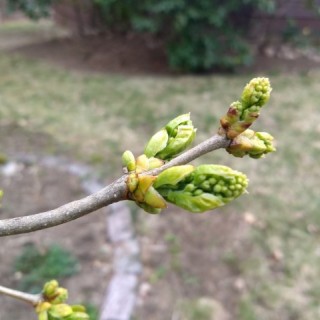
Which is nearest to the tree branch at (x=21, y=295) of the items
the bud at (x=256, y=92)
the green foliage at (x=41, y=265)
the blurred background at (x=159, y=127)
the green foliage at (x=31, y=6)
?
the bud at (x=256, y=92)

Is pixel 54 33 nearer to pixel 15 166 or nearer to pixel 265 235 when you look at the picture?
pixel 15 166

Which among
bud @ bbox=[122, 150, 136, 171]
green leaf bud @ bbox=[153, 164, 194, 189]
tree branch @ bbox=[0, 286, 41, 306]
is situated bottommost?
tree branch @ bbox=[0, 286, 41, 306]

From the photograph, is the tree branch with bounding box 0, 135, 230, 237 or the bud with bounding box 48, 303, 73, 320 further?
the bud with bounding box 48, 303, 73, 320

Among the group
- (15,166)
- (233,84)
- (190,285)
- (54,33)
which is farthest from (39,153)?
(54,33)

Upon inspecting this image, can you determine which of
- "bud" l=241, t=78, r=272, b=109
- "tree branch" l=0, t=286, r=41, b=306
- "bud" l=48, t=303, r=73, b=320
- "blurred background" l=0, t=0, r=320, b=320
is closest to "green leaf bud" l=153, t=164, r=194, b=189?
"bud" l=241, t=78, r=272, b=109

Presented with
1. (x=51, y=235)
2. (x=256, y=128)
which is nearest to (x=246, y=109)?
(x=51, y=235)

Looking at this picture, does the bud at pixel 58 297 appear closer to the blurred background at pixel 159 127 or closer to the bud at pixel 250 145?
the bud at pixel 250 145

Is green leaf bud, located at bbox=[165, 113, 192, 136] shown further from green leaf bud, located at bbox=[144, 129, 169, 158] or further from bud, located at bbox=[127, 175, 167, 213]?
bud, located at bbox=[127, 175, 167, 213]
